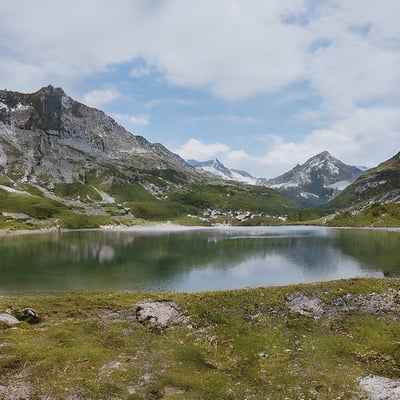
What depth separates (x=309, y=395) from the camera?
27.0 metres

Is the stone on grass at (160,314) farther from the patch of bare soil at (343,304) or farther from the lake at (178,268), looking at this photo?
the lake at (178,268)

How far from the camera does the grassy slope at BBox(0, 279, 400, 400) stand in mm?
27969

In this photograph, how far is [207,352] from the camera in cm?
3519

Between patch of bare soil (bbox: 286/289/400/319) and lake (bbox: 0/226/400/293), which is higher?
patch of bare soil (bbox: 286/289/400/319)

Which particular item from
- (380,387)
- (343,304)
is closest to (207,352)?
Result: (380,387)

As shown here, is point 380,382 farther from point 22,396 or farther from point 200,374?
point 22,396

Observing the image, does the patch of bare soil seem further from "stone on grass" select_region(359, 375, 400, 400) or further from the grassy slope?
"stone on grass" select_region(359, 375, 400, 400)

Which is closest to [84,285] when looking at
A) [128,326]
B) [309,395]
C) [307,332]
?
[128,326]

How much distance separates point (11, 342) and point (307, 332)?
29.3 metres

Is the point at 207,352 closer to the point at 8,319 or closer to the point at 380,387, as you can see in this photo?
the point at 380,387

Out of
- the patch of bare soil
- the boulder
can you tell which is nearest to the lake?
the patch of bare soil

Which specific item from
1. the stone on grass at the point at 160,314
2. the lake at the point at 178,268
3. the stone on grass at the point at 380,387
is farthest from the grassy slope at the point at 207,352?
the lake at the point at 178,268

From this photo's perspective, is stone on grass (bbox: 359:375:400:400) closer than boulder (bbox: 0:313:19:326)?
Yes

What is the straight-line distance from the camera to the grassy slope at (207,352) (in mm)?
27969
